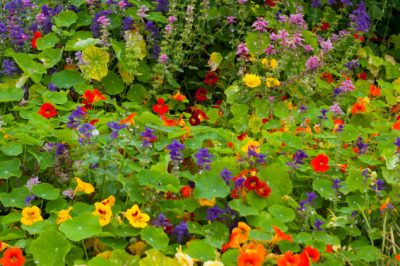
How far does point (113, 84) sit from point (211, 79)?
65 cm

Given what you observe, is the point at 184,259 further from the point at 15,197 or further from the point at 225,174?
the point at 15,197

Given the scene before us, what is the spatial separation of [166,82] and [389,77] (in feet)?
5.02

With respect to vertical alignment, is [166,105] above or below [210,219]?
below

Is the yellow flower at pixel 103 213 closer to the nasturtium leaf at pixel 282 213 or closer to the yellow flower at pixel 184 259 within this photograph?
the yellow flower at pixel 184 259

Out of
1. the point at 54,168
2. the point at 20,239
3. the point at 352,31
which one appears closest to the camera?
the point at 20,239

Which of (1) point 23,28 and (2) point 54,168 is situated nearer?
(2) point 54,168

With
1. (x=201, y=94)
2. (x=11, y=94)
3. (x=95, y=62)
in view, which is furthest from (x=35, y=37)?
(x=201, y=94)

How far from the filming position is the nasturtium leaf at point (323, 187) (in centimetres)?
286

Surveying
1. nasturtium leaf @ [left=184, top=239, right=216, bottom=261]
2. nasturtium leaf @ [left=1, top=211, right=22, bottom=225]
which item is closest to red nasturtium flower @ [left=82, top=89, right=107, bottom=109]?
nasturtium leaf @ [left=1, top=211, right=22, bottom=225]

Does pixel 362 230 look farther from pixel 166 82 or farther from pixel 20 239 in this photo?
pixel 166 82

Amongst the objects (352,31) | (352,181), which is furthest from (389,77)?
(352,181)

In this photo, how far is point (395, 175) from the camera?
298 centimetres

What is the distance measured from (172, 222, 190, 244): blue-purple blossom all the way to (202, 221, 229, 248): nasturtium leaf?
0.07 m

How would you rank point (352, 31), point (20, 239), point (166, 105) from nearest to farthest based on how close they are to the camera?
point (20, 239) → point (166, 105) → point (352, 31)
